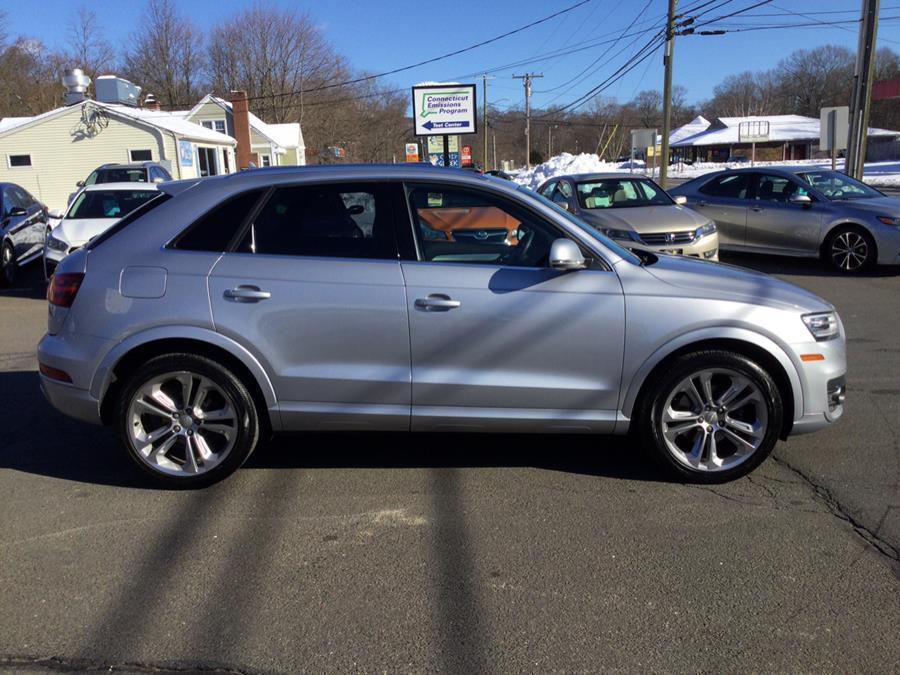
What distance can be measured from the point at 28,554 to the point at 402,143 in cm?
8259

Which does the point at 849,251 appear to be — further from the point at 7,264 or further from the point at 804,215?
the point at 7,264

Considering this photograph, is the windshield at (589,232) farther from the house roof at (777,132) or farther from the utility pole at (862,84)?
the house roof at (777,132)

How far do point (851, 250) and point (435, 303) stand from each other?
953 centimetres

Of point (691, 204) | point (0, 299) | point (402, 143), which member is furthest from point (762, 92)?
point (0, 299)

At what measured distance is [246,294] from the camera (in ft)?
13.1

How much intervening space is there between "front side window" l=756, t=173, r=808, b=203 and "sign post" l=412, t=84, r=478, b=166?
11.5 m

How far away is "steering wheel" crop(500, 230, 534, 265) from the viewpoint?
13.6 ft

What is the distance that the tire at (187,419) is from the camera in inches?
160

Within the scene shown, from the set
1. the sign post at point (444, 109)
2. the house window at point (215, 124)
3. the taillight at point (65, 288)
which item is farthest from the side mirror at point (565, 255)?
the house window at point (215, 124)

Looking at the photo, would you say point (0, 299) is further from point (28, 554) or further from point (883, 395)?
point (883, 395)

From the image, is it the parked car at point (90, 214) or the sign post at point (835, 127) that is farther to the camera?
the sign post at point (835, 127)

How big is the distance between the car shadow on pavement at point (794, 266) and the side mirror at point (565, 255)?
7.23 metres

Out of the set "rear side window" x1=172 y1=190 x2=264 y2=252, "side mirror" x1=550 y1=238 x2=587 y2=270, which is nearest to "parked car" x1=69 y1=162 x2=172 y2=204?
"rear side window" x1=172 y1=190 x2=264 y2=252

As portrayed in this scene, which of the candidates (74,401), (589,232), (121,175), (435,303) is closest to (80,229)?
(74,401)
